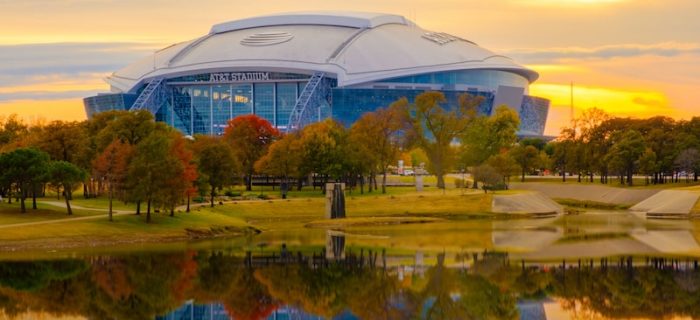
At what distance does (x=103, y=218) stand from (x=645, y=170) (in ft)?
239

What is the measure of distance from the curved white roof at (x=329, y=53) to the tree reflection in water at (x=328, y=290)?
12473 centimetres

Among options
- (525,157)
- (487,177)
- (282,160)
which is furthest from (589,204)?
(282,160)

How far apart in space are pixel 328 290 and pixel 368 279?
3.69m

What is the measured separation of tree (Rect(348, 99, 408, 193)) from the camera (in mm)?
121375

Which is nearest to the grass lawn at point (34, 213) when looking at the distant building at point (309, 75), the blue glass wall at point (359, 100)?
the distant building at point (309, 75)

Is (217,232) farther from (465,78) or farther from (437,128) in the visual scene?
(465,78)

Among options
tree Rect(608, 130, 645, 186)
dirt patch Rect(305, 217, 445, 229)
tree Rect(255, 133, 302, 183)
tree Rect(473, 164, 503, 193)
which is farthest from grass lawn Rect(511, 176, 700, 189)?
tree Rect(255, 133, 302, 183)

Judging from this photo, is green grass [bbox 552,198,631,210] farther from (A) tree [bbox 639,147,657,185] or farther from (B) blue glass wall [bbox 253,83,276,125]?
(B) blue glass wall [bbox 253,83,276,125]

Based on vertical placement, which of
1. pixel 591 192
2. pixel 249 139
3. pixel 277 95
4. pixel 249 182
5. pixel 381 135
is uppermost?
pixel 277 95

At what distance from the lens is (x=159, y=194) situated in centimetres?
7925

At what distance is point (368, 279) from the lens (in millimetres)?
53125

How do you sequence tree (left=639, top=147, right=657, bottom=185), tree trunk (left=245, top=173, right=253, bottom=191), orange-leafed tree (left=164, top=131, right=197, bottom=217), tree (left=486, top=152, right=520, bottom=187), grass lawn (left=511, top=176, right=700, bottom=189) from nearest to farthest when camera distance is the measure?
1. orange-leafed tree (left=164, top=131, right=197, bottom=217)
2. tree trunk (left=245, top=173, right=253, bottom=191)
3. grass lawn (left=511, top=176, right=700, bottom=189)
4. tree (left=639, top=147, right=657, bottom=185)
5. tree (left=486, top=152, right=520, bottom=187)

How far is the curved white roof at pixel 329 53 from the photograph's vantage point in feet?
604

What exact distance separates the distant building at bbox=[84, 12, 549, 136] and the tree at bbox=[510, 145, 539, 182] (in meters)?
33.7
